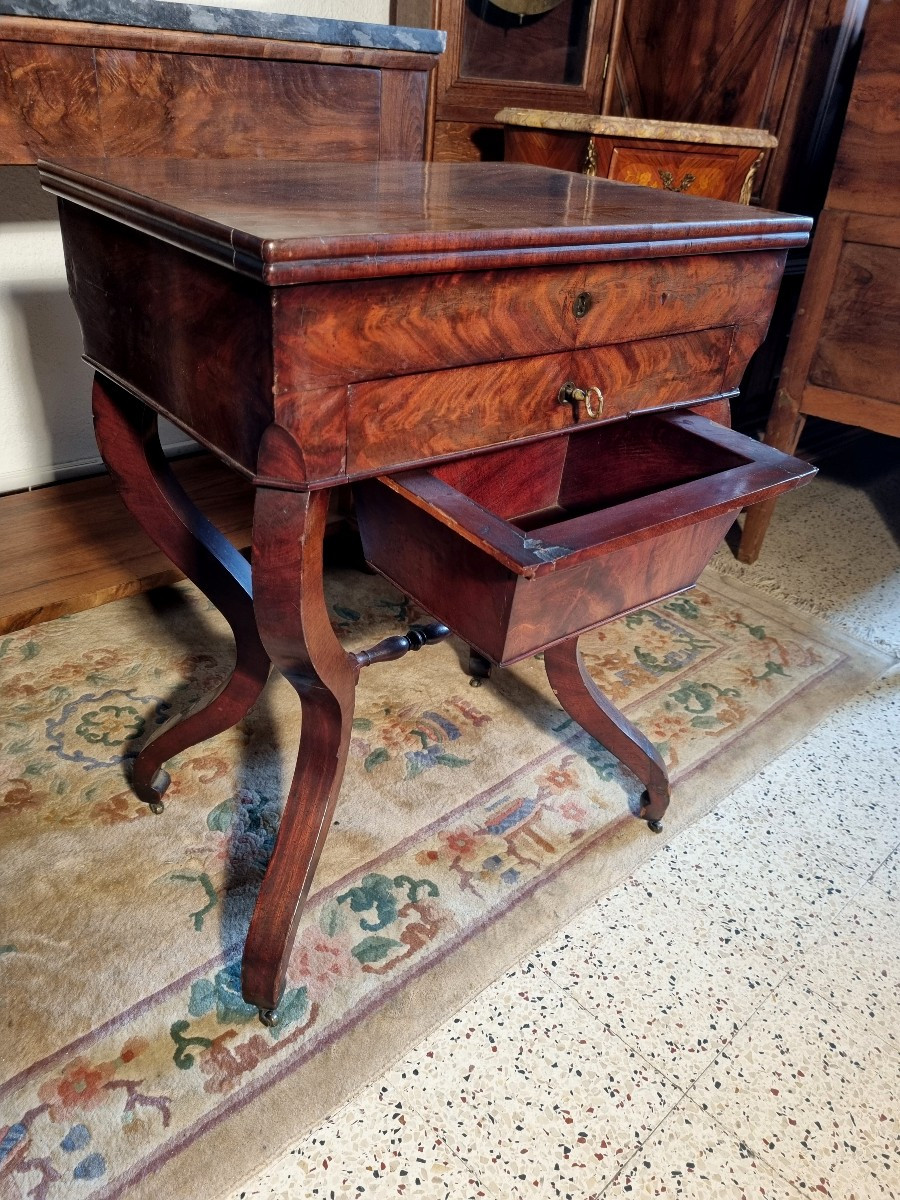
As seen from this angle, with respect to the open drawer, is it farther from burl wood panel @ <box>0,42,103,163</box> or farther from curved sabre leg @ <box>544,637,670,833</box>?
burl wood panel @ <box>0,42,103,163</box>

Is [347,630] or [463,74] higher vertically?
[463,74]

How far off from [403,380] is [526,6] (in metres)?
1.48

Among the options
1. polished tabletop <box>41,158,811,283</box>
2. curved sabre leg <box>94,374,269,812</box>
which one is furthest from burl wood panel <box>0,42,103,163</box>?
curved sabre leg <box>94,374,269,812</box>

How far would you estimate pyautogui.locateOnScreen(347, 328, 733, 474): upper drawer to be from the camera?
2.57 ft

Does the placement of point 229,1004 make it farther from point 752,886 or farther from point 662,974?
point 752,886

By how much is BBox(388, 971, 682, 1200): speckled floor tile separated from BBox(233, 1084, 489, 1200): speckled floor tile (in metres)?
0.02

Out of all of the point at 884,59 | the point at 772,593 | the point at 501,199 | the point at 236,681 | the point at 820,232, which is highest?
the point at 884,59

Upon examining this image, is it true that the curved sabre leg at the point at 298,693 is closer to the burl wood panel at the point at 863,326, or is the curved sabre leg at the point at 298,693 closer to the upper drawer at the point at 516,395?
the upper drawer at the point at 516,395

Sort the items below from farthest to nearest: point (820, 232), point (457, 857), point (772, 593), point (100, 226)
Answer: point (772, 593), point (820, 232), point (457, 857), point (100, 226)

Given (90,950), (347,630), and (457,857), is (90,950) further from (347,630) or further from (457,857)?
(347,630)

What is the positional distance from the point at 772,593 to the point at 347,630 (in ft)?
3.05

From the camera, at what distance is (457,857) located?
3.95ft

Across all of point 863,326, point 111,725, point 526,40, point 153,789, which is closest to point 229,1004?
point 153,789

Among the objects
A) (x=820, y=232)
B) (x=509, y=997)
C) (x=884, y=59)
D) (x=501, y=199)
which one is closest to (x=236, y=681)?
(x=509, y=997)
